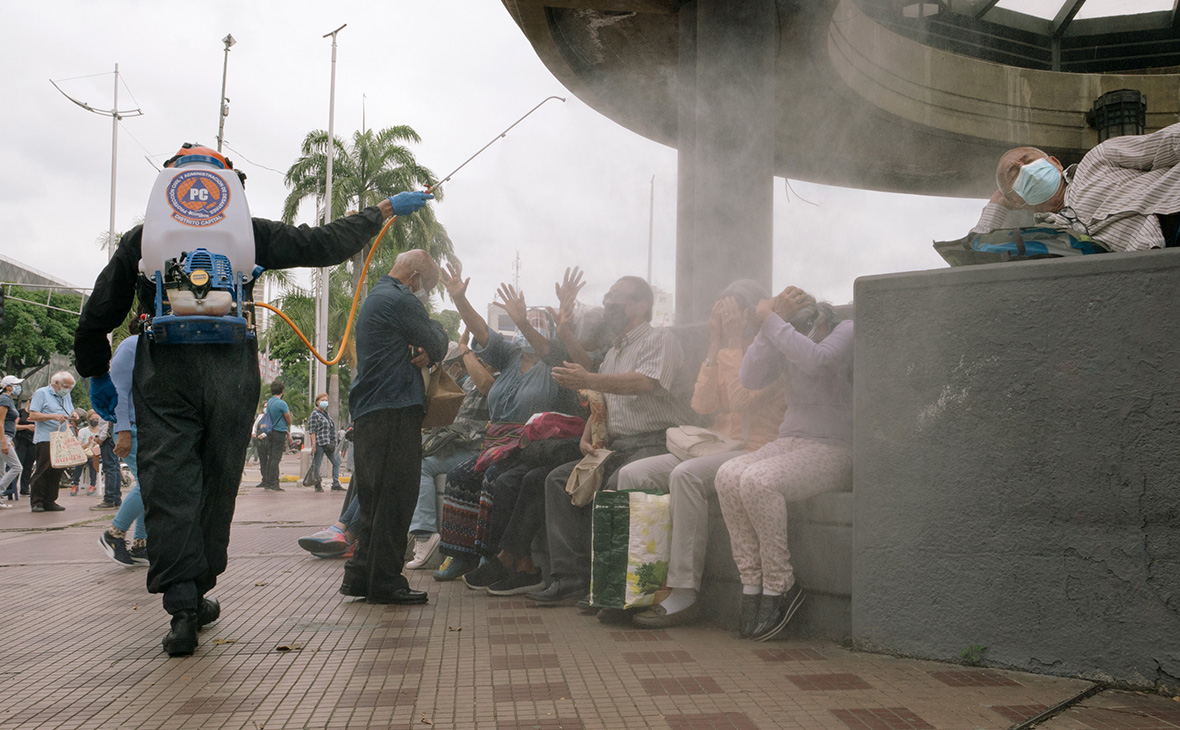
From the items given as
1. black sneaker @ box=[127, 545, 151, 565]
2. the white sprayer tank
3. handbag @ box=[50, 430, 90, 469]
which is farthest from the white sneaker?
handbag @ box=[50, 430, 90, 469]

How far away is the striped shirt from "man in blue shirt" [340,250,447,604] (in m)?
0.97

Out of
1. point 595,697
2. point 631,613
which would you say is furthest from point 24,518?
point 595,697

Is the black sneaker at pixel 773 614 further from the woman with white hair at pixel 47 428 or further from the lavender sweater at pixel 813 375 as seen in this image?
the woman with white hair at pixel 47 428

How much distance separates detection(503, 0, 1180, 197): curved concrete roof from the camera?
8.43m

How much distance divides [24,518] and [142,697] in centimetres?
872

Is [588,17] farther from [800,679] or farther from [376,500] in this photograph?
[800,679]

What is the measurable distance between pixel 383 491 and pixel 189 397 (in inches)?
45.9

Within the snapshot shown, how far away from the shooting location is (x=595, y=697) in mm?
2846

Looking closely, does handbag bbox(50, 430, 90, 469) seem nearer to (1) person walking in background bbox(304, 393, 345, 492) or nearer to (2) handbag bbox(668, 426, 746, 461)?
(1) person walking in background bbox(304, 393, 345, 492)

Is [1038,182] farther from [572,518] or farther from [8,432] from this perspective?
[8,432]

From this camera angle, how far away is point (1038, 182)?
12.0ft

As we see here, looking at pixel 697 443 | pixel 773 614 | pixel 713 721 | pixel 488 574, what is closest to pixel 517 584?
pixel 488 574

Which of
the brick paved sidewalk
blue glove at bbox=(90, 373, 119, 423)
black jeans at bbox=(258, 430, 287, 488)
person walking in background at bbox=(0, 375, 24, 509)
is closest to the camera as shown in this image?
the brick paved sidewalk

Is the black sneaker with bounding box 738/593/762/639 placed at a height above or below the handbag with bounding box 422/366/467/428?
below
